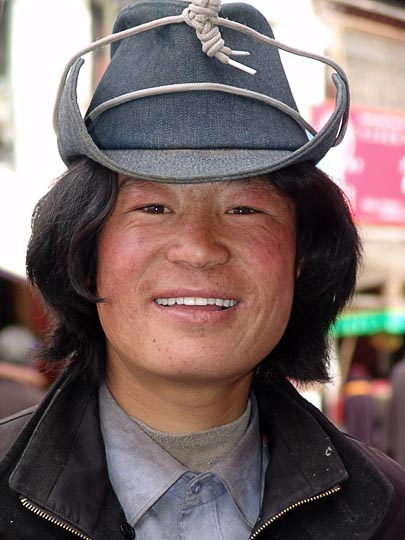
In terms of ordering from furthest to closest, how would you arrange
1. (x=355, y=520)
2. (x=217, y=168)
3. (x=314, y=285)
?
(x=314, y=285) → (x=355, y=520) → (x=217, y=168)

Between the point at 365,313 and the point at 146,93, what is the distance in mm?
8322

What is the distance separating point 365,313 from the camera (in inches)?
392

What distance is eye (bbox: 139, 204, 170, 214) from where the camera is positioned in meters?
1.94

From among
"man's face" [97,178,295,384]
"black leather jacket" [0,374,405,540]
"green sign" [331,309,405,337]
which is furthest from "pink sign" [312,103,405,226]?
"man's face" [97,178,295,384]

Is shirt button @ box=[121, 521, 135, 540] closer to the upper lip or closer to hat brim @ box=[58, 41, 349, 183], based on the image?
the upper lip

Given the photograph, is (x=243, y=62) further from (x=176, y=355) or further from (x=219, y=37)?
(x=176, y=355)

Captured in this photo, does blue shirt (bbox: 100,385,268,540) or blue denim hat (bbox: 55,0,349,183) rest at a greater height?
blue denim hat (bbox: 55,0,349,183)

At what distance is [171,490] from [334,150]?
5501 mm

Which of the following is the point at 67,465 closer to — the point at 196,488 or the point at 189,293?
the point at 196,488

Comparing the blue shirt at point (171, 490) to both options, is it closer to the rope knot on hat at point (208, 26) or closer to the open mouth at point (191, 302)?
the open mouth at point (191, 302)

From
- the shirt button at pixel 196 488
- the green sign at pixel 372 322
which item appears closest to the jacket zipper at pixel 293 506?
the shirt button at pixel 196 488

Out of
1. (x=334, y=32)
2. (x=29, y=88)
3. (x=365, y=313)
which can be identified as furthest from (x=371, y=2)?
(x=29, y=88)

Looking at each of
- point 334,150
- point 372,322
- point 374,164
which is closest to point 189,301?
point 334,150

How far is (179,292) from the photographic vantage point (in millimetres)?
1870
